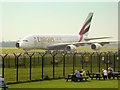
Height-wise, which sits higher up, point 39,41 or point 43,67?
point 39,41

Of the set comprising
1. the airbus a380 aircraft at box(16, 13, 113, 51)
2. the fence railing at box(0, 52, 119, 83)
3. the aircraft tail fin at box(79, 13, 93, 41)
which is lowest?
the fence railing at box(0, 52, 119, 83)

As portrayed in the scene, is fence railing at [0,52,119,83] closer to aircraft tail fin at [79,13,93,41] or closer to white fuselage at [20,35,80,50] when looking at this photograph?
white fuselage at [20,35,80,50]

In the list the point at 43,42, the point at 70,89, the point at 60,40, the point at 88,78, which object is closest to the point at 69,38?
the point at 60,40

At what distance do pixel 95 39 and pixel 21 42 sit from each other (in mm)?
17669

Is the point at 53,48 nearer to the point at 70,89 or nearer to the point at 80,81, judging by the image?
the point at 80,81

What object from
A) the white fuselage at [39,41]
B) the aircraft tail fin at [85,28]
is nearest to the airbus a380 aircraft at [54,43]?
the white fuselage at [39,41]

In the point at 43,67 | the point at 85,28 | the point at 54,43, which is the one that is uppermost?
the point at 85,28

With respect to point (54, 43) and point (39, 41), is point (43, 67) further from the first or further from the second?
point (54, 43)

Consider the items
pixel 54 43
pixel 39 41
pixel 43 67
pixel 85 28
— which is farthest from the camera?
pixel 85 28

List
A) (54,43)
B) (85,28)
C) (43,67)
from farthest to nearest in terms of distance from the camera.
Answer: (85,28) < (54,43) < (43,67)

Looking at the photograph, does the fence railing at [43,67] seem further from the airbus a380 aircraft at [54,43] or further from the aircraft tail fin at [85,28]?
the aircraft tail fin at [85,28]

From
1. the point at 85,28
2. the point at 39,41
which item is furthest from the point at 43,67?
the point at 85,28

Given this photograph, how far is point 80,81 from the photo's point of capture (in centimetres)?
2222

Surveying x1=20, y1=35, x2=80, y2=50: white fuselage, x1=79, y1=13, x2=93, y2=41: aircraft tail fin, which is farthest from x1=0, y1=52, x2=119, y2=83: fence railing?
x1=79, y1=13, x2=93, y2=41: aircraft tail fin
